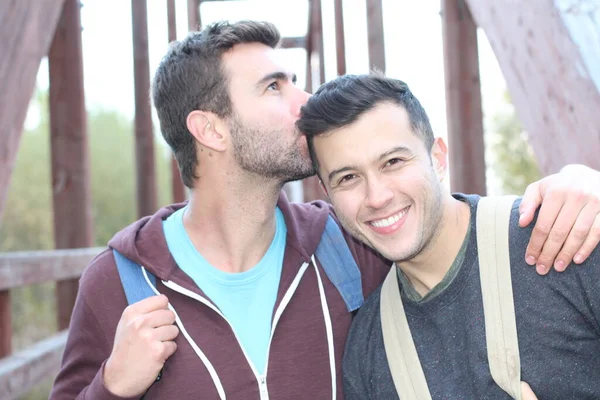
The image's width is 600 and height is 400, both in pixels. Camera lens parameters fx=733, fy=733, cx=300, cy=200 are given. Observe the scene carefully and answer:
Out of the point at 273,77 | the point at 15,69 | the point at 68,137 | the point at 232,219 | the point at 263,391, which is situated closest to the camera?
the point at 263,391

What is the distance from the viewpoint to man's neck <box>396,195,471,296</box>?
5.99ft

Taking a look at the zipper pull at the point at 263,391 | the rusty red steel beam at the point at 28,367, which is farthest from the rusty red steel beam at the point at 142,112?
the zipper pull at the point at 263,391

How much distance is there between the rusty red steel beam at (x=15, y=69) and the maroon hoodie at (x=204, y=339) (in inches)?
15.7

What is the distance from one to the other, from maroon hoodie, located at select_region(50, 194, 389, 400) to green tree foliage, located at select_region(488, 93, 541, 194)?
26.4 metres

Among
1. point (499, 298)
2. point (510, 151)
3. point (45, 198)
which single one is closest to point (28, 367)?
point (499, 298)

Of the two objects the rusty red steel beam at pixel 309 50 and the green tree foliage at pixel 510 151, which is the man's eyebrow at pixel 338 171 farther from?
the green tree foliage at pixel 510 151

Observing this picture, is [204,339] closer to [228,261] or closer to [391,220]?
[228,261]

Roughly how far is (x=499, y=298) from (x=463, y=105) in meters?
2.14

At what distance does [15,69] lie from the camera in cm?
211

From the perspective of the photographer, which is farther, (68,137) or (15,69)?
(68,137)

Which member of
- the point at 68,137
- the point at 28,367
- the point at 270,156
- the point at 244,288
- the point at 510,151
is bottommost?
the point at 28,367

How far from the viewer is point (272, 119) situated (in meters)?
2.40

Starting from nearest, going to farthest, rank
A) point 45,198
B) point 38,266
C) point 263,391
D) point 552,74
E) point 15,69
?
1. point 552,74
2. point 263,391
3. point 15,69
4. point 38,266
5. point 45,198

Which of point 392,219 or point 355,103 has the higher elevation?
point 355,103
